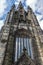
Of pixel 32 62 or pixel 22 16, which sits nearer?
pixel 32 62

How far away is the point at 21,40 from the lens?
69.3 ft

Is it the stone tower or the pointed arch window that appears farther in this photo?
the pointed arch window

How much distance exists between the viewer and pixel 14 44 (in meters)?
19.9

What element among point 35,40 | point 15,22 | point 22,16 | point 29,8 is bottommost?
point 35,40

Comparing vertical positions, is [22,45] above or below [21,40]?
below

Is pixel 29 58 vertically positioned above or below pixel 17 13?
below

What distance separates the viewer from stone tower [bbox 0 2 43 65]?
59.7 ft

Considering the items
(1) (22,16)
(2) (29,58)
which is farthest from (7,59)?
(1) (22,16)

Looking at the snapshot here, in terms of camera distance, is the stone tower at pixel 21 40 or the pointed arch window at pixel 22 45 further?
the pointed arch window at pixel 22 45

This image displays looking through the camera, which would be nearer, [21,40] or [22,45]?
[22,45]

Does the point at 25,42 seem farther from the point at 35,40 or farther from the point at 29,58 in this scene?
the point at 29,58

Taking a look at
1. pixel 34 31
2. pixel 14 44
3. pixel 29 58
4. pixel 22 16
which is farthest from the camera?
pixel 22 16

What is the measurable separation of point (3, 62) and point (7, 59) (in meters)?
0.71

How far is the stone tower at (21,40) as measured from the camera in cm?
1819
